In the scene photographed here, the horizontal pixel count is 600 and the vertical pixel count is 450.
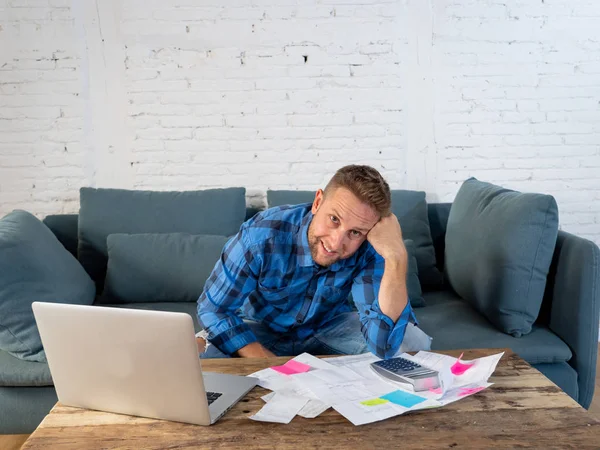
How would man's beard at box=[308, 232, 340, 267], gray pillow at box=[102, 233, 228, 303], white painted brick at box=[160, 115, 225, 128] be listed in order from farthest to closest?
white painted brick at box=[160, 115, 225, 128] < gray pillow at box=[102, 233, 228, 303] < man's beard at box=[308, 232, 340, 267]

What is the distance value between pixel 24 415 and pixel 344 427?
159 cm

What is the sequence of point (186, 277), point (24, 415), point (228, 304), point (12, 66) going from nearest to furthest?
point (228, 304) → point (24, 415) → point (186, 277) → point (12, 66)

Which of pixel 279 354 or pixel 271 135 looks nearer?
pixel 279 354

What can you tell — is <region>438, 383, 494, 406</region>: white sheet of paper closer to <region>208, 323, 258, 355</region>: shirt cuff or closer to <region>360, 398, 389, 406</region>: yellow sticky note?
<region>360, 398, 389, 406</region>: yellow sticky note

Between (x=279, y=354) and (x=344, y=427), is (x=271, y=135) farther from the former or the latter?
(x=344, y=427)

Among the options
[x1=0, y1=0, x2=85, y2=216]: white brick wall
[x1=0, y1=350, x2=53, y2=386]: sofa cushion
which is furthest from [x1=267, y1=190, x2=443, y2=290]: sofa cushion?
[x1=0, y1=350, x2=53, y2=386]: sofa cushion

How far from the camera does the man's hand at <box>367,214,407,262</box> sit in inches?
73.1

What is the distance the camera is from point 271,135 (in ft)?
11.0

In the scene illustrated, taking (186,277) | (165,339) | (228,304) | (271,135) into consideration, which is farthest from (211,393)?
(271,135)

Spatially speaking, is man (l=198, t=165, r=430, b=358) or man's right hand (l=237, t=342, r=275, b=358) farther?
man's right hand (l=237, t=342, r=275, b=358)

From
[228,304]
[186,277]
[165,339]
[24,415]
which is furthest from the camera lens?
[186,277]

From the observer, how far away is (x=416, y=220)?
310cm

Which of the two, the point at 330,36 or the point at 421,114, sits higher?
the point at 330,36

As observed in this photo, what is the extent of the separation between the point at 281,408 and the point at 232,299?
670 millimetres
